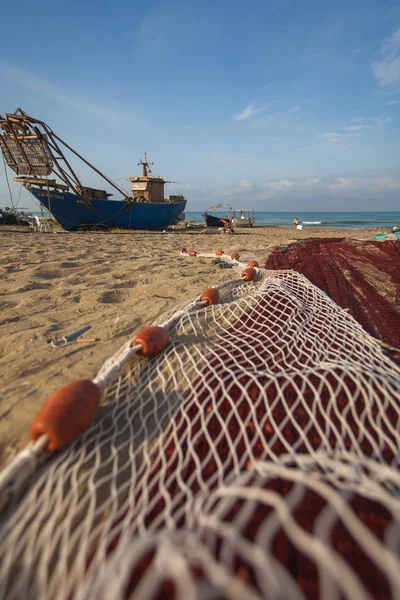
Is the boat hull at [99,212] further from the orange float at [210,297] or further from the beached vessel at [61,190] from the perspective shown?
the orange float at [210,297]

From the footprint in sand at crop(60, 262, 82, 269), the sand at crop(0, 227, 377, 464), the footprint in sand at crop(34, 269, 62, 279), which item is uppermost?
the footprint in sand at crop(60, 262, 82, 269)

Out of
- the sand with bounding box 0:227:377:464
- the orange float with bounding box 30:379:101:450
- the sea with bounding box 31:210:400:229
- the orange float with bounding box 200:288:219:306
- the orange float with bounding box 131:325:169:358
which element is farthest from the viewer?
the sea with bounding box 31:210:400:229

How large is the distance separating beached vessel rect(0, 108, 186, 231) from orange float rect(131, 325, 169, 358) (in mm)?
11875

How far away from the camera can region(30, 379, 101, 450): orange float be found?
106cm

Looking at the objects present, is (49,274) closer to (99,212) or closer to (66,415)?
(66,415)

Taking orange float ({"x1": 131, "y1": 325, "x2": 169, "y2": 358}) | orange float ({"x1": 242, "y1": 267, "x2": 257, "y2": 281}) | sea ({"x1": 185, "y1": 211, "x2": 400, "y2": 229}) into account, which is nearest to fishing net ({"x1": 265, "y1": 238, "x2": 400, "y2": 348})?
orange float ({"x1": 242, "y1": 267, "x2": 257, "y2": 281})

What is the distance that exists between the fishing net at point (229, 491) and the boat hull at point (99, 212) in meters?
12.9

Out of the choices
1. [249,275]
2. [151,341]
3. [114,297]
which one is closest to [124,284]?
[114,297]

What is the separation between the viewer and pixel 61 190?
472 inches

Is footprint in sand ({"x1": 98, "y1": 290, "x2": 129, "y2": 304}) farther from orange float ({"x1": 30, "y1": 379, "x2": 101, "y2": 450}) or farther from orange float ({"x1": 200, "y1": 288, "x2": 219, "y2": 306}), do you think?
orange float ({"x1": 30, "y1": 379, "x2": 101, "y2": 450})

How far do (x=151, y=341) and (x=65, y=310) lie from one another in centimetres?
152

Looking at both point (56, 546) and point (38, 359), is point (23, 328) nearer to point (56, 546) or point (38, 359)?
point (38, 359)

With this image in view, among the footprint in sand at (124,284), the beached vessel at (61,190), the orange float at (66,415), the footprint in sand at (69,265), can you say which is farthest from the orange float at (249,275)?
the beached vessel at (61,190)

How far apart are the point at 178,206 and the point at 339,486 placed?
19016 millimetres
